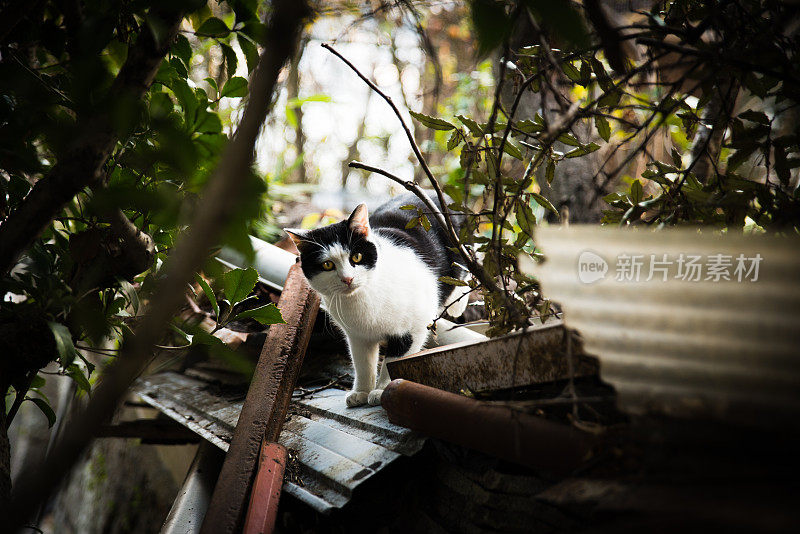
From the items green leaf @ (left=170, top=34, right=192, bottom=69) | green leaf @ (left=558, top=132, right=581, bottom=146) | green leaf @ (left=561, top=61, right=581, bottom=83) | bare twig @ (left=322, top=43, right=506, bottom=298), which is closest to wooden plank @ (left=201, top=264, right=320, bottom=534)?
bare twig @ (left=322, top=43, right=506, bottom=298)

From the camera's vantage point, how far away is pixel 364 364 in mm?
1820

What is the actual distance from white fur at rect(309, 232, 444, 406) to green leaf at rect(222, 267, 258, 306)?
551 millimetres

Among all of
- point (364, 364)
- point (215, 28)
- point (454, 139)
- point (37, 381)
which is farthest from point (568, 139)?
point (37, 381)

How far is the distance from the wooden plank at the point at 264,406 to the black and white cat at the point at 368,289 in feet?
0.48

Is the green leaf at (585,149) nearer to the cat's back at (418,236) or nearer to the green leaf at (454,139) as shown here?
the green leaf at (454,139)

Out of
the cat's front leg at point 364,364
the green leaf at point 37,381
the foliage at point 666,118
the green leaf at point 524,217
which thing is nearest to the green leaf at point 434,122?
the foliage at point 666,118

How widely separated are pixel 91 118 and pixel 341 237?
59.3 inches

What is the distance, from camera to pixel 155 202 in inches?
15.7

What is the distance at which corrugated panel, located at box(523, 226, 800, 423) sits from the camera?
68 centimetres

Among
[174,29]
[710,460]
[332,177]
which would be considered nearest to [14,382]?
[174,29]

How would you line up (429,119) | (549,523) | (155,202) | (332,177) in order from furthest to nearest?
(332,177)
(429,119)
(549,523)
(155,202)

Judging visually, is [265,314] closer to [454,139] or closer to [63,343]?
[63,343]

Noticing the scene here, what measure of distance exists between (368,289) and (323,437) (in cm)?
67

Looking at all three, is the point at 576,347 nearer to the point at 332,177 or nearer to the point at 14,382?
the point at 14,382
